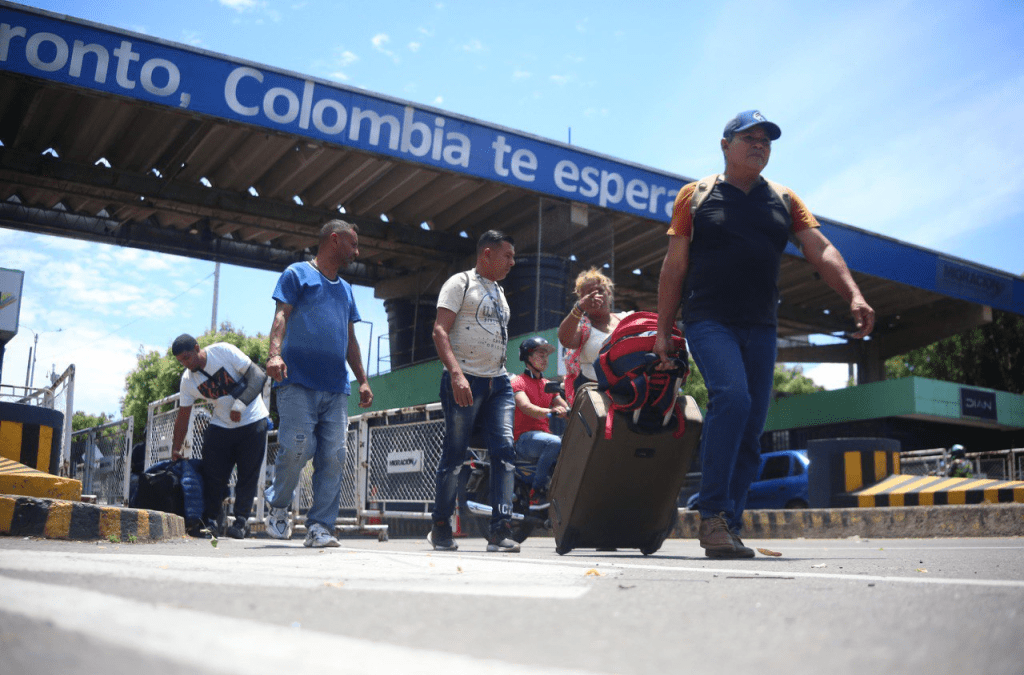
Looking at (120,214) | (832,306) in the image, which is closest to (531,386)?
(120,214)

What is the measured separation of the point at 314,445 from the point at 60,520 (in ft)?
4.69

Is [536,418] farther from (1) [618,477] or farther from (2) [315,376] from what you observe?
(1) [618,477]

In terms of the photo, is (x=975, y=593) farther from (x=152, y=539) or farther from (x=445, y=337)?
(x=152, y=539)

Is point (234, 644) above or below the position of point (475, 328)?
below

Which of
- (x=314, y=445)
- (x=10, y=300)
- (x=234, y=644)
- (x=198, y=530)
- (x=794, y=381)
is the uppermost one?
(x=794, y=381)

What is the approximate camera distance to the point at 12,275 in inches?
936

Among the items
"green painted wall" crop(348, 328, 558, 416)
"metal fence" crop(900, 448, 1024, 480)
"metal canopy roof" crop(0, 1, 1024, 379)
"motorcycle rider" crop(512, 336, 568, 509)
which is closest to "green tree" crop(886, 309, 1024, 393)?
"metal canopy roof" crop(0, 1, 1024, 379)

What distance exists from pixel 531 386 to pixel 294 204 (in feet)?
38.9

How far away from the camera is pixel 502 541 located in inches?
205

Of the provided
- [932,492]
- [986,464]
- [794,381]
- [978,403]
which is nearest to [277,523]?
[932,492]

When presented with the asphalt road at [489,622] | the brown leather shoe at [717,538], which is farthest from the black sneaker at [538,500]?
the asphalt road at [489,622]

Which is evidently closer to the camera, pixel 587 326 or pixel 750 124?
pixel 750 124

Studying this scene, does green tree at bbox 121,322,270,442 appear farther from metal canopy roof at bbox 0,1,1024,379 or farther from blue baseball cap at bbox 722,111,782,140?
blue baseball cap at bbox 722,111,782,140

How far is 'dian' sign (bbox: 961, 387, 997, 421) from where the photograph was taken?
27453 mm
